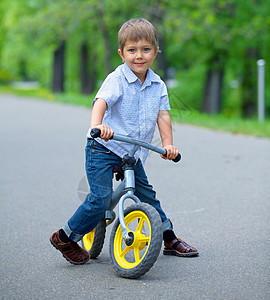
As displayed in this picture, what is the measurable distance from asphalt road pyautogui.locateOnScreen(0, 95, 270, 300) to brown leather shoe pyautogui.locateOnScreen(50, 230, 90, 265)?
51mm

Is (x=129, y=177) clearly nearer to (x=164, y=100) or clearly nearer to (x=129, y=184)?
(x=129, y=184)

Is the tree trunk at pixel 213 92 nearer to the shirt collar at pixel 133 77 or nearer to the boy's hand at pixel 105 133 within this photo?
the shirt collar at pixel 133 77

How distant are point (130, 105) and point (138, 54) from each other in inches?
12.2

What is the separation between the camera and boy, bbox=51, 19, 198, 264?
392cm

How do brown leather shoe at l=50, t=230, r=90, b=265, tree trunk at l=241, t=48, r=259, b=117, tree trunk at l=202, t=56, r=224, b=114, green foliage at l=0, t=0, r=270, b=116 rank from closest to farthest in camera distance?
brown leather shoe at l=50, t=230, r=90, b=265, green foliage at l=0, t=0, r=270, b=116, tree trunk at l=241, t=48, r=259, b=117, tree trunk at l=202, t=56, r=224, b=114

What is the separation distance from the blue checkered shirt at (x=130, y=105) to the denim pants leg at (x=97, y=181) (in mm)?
55

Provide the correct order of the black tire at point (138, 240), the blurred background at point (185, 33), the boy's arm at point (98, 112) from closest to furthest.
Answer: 1. the black tire at point (138, 240)
2. the boy's arm at point (98, 112)
3. the blurred background at point (185, 33)

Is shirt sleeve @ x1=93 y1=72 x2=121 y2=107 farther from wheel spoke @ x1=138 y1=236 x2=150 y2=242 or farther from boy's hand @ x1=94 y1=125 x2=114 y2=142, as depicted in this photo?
wheel spoke @ x1=138 y1=236 x2=150 y2=242

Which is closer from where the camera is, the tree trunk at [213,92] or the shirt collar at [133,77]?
the shirt collar at [133,77]

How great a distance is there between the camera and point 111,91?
392 centimetres

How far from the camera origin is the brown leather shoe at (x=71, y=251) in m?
4.24

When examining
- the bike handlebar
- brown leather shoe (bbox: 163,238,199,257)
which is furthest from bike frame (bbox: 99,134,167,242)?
brown leather shoe (bbox: 163,238,199,257)

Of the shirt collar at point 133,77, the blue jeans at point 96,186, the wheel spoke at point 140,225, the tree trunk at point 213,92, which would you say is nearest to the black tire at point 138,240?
the wheel spoke at point 140,225

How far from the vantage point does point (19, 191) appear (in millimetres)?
7070
